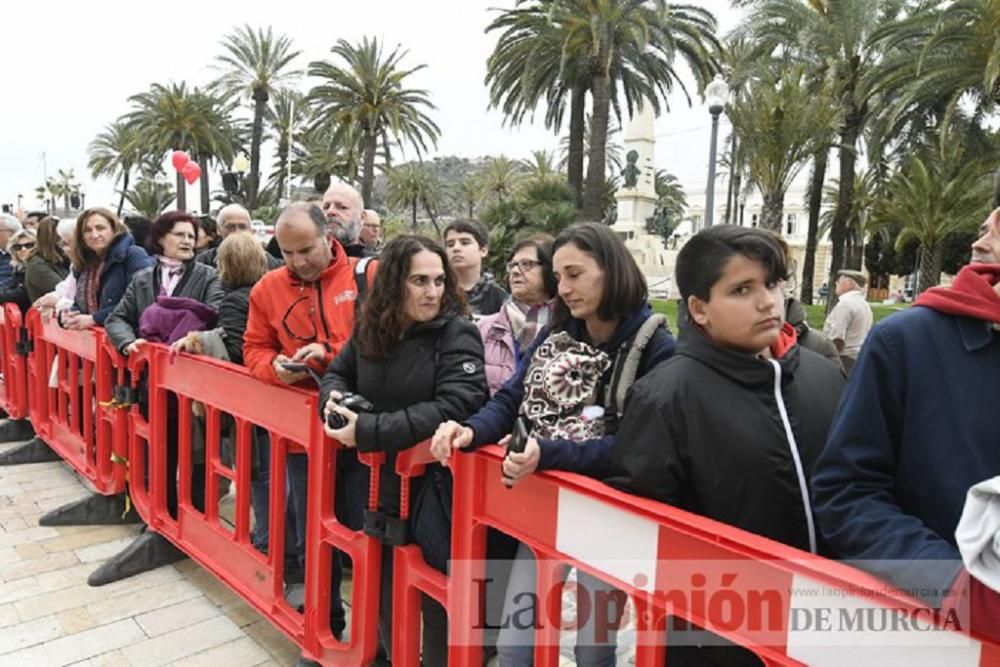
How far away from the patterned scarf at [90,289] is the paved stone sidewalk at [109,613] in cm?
136

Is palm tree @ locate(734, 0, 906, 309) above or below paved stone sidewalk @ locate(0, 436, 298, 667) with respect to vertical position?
above

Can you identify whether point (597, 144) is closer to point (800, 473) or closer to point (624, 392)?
point (624, 392)

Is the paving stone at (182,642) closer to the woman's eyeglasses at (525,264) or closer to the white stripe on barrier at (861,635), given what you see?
the woman's eyeglasses at (525,264)

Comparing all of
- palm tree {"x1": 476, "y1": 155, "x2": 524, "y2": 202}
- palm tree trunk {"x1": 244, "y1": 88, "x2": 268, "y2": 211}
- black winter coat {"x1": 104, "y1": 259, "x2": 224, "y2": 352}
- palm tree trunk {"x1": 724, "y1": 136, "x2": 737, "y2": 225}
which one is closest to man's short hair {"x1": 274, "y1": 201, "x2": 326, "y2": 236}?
black winter coat {"x1": 104, "y1": 259, "x2": 224, "y2": 352}

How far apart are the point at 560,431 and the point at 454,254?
1.74 m

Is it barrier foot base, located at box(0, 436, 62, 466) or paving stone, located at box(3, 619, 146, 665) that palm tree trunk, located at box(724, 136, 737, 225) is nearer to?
barrier foot base, located at box(0, 436, 62, 466)

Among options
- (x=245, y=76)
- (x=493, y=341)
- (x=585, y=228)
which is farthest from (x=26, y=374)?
(x=245, y=76)

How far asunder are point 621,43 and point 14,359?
18.0 meters

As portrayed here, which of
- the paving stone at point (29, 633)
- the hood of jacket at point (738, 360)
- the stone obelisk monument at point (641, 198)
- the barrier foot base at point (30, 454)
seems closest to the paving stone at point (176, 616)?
the paving stone at point (29, 633)

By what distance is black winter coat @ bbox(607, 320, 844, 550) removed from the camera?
4.76 ft

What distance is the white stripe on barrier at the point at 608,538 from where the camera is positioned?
58.7 inches

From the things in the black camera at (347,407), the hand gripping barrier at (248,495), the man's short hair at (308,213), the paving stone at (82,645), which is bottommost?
the paving stone at (82,645)

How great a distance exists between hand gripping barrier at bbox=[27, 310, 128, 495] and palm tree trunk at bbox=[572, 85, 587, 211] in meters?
18.4

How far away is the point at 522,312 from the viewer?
288cm
